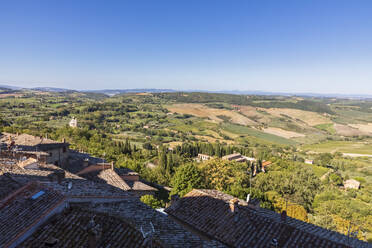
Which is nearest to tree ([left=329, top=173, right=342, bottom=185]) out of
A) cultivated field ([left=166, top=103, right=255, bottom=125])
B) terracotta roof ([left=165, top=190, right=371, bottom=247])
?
terracotta roof ([left=165, top=190, right=371, bottom=247])

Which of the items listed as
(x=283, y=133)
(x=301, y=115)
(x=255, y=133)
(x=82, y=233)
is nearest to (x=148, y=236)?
(x=82, y=233)

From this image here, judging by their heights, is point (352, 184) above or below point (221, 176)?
below

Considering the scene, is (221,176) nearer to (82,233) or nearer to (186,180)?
(186,180)

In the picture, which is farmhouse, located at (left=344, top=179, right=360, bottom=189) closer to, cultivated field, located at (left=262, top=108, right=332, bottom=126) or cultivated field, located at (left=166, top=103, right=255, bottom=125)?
cultivated field, located at (left=166, top=103, right=255, bottom=125)

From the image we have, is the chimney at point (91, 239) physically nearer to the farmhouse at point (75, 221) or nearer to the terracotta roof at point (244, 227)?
the farmhouse at point (75, 221)

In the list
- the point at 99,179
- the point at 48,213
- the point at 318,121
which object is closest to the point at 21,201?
the point at 48,213
